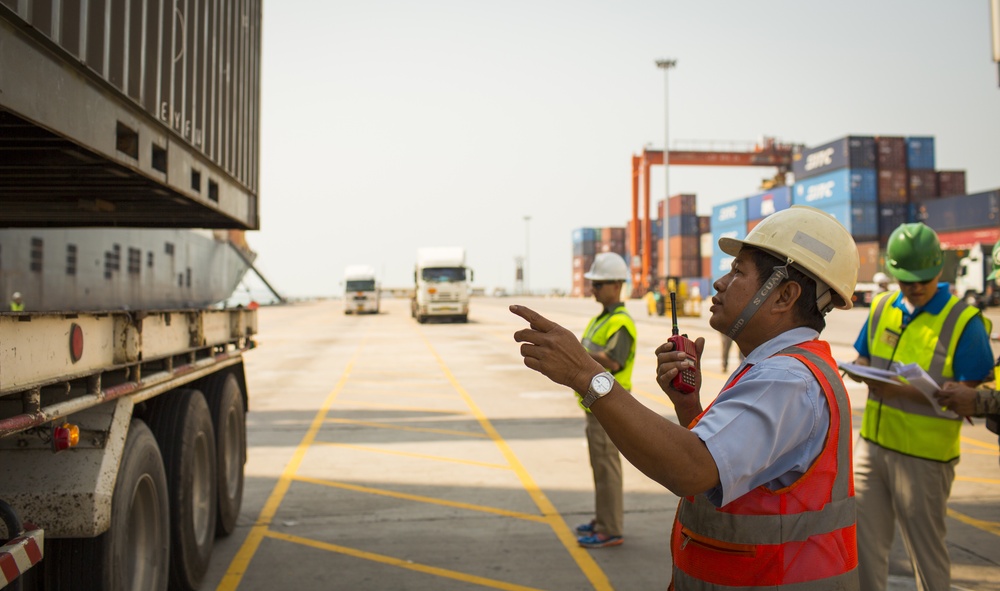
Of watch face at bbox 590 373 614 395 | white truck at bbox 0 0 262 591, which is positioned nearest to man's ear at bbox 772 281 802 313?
watch face at bbox 590 373 614 395

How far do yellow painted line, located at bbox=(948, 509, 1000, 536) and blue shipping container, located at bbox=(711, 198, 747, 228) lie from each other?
61.6 metres

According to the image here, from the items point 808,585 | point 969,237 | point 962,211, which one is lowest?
point 808,585

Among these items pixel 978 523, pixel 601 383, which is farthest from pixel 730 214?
pixel 601 383

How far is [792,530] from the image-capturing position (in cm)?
220

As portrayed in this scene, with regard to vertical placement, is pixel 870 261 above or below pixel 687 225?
below

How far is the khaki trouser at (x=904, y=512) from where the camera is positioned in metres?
4.18

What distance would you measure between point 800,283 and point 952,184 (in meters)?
63.5

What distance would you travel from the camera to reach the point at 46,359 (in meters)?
2.80

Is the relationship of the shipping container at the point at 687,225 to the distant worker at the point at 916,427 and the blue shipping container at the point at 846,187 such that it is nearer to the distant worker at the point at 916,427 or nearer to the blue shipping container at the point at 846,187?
the blue shipping container at the point at 846,187

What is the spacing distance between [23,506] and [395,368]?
16753 millimetres

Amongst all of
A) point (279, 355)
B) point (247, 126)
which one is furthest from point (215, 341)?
point (279, 355)

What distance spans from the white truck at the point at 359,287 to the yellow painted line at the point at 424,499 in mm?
45060

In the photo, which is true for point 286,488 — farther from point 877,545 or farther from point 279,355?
point 279,355

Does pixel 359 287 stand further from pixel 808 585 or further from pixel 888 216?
pixel 808 585
